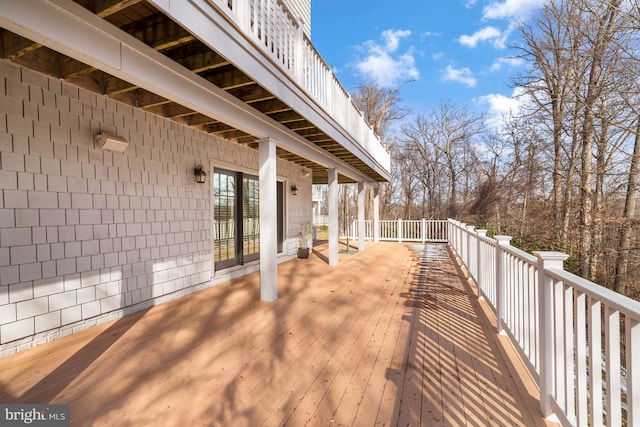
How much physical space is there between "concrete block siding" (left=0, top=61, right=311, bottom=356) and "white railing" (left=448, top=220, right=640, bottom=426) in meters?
4.13

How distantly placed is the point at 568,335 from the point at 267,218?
10.7 feet

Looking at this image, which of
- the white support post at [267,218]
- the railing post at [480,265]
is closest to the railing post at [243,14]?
the white support post at [267,218]

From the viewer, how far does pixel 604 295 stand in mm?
1239

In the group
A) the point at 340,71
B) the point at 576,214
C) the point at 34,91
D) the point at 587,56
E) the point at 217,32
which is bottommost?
the point at 576,214

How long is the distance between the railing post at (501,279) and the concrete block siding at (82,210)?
4.12 meters

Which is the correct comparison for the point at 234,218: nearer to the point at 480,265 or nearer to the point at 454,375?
the point at 480,265

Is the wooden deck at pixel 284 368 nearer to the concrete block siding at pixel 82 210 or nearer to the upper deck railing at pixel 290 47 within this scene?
the concrete block siding at pixel 82 210

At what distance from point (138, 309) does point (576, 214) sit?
9915 mm

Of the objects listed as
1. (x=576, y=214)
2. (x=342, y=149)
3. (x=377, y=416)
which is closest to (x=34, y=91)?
(x=377, y=416)

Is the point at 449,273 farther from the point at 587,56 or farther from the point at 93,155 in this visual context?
the point at 93,155

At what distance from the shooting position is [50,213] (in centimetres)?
284

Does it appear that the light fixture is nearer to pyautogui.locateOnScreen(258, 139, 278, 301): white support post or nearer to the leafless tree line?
pyautogui.locateOnScreen(258, 139, 278, 301): white support post

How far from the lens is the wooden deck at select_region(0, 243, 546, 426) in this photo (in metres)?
1.84

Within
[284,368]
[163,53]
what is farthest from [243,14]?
[284,368]
